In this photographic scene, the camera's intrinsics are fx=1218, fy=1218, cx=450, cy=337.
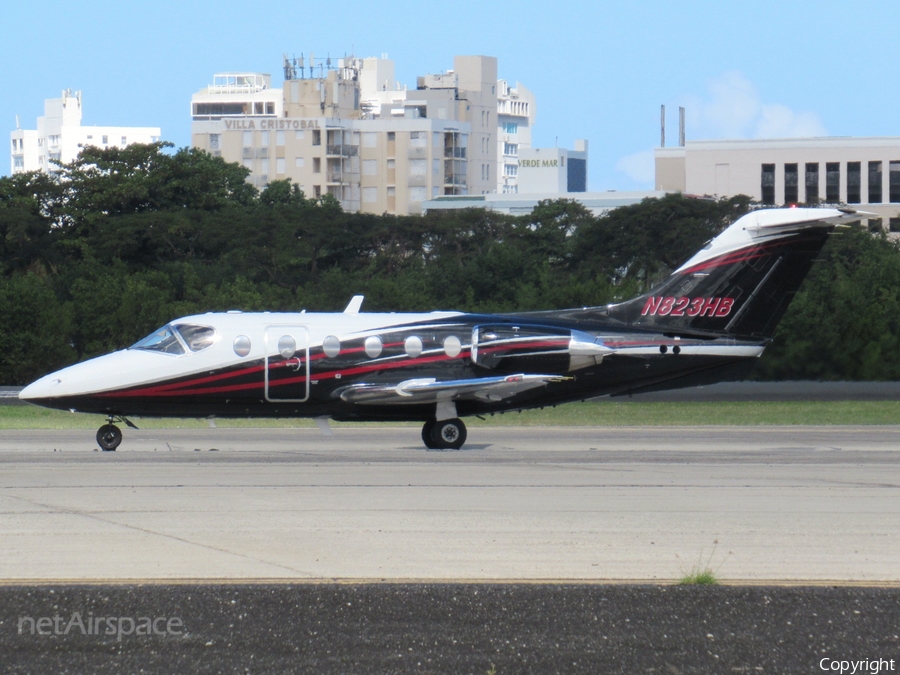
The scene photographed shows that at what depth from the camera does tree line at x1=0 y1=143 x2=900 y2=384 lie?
4181 centimetres

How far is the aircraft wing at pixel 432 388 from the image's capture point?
21594mm

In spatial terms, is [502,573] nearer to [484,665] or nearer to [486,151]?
[484,665]

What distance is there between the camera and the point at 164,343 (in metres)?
21.6

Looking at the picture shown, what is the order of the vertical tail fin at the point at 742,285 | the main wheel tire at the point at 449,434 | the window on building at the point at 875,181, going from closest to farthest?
1. the main wheel tire at the point at 449,434
2. the vertical tail fin at the point at 742,285
3. the window on building at the point at 875,181

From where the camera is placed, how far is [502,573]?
10031 mm

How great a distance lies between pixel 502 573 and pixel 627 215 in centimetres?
5441

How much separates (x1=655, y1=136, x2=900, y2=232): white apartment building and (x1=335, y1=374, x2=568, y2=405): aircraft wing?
336 ft

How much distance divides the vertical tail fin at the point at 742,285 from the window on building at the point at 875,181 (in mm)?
103566

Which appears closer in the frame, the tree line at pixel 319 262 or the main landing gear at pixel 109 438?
the main landing gear at pixel 109 438

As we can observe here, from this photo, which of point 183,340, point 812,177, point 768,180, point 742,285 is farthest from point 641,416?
point 812,177

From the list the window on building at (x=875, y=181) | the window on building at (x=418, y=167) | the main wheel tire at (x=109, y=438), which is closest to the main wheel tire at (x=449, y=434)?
the main wheel tire at (x=109, y=438)

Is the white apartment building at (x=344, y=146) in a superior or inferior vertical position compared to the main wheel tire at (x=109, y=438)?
superior

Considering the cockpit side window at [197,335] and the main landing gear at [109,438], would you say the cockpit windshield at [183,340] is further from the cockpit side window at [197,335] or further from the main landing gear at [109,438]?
the main landing gear at [109,438]

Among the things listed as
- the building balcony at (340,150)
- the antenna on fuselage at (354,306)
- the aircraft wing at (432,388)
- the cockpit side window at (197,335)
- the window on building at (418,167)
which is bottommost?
the aircraft wing at (432,388)
